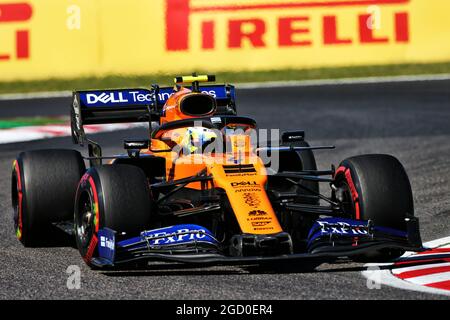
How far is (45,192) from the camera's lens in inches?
360

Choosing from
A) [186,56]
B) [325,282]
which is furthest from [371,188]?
[186,56]

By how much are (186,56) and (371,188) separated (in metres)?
14.7

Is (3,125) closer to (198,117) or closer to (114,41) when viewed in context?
(114,41)

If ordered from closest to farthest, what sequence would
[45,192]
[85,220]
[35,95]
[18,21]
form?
[85,220], [45,192], [18,21], [35,95]

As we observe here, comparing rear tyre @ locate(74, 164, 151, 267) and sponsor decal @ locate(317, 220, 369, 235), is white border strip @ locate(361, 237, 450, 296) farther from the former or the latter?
rear tyre @ locate(74, 164, 151, 267)

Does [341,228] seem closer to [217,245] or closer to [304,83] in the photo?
[217,245]

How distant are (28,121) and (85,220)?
10.7 m

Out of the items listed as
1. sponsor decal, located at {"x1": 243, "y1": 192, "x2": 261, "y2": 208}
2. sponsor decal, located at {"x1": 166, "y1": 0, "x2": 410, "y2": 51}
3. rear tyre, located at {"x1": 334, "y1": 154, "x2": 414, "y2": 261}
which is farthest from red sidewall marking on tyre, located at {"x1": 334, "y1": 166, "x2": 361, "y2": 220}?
sponsor decal, located at {"x1": 166, "y1": 0, "x2": 410, "y2": 51}

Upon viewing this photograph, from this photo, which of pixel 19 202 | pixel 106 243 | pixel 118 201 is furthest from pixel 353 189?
pixel 19 202

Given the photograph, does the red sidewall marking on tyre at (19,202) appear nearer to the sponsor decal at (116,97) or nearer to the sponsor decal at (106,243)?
the sponsor decal at (116,97)

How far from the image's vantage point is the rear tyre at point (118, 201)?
7.87 metres

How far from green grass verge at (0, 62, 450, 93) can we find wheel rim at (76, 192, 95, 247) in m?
14.0

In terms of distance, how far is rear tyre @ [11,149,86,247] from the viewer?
9117 mm

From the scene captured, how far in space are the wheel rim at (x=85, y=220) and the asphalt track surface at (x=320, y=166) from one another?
0.66 feet
